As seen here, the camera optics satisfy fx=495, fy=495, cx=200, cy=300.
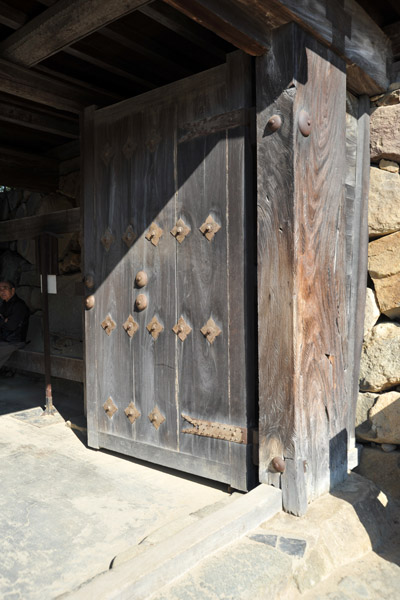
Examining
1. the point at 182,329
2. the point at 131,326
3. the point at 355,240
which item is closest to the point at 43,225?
the point at 131,326

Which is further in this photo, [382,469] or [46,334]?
[46,334]

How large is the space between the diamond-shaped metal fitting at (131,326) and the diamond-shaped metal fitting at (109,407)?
1.59 feet

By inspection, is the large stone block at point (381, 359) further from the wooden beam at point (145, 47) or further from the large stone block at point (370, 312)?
the wooden beam at point (145, 47)

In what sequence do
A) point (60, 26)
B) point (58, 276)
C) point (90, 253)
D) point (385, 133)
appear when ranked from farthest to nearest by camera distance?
point (58, 276) → point (90, 253) → point (385, 133) → point (60, 26)

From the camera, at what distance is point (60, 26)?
247 cm

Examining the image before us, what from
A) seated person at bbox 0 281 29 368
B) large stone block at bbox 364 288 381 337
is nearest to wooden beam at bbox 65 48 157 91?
large stone block at bbox 364 288 381 337

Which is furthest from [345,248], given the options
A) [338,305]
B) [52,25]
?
[52,25]

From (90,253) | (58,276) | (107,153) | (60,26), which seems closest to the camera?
(60,26)

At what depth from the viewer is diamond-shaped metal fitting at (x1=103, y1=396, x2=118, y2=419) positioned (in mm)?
3219

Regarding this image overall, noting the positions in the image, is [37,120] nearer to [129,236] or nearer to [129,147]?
[129,147]

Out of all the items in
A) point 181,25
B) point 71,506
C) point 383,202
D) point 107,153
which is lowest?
point 71,506

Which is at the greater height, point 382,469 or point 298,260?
point 298,260

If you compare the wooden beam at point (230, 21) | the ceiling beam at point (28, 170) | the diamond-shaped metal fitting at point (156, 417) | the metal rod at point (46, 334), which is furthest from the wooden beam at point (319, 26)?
the ceiling beam at point (28, 170)

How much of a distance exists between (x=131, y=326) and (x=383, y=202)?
168cm
